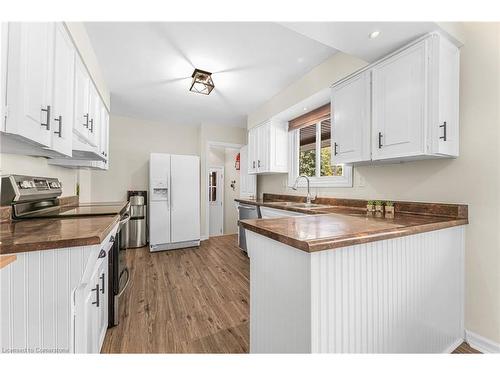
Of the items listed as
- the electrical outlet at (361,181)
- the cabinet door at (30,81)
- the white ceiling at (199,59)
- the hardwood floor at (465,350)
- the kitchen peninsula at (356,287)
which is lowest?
the hardwood floor at (465,350)

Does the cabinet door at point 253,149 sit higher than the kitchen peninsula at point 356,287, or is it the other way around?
the cabinet door at point 253,149

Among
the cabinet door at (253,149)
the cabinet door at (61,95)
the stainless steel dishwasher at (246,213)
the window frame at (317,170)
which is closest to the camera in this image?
the cabinet door at (61,95)

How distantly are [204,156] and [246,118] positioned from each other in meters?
1.23

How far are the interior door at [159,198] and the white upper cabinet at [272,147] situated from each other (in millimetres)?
1759

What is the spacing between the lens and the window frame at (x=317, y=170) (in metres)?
2.51

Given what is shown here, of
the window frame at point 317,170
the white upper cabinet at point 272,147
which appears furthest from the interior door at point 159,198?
the window frame at point 317,170

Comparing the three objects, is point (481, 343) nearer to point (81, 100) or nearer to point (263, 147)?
point (263, 147)

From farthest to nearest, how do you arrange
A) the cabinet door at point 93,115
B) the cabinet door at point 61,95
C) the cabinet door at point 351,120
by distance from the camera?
the cabinet door at point 93,115 < the cabinet door at point 351,120 < the cabinet door at point 61,95

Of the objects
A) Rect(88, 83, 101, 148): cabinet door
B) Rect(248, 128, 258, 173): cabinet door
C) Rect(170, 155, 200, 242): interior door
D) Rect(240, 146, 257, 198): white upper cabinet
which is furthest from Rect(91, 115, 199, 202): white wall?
Rect(88, 83, 101, 148): cabinet door

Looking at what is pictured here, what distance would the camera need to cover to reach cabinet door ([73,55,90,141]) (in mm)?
1683

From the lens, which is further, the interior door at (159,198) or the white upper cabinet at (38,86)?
the interior door at (159,198)

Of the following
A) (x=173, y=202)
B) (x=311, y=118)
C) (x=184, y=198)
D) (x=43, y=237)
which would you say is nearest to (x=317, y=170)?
(x=311, y=118)

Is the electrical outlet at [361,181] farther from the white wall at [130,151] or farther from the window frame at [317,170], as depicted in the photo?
the white wall at [130,151]
